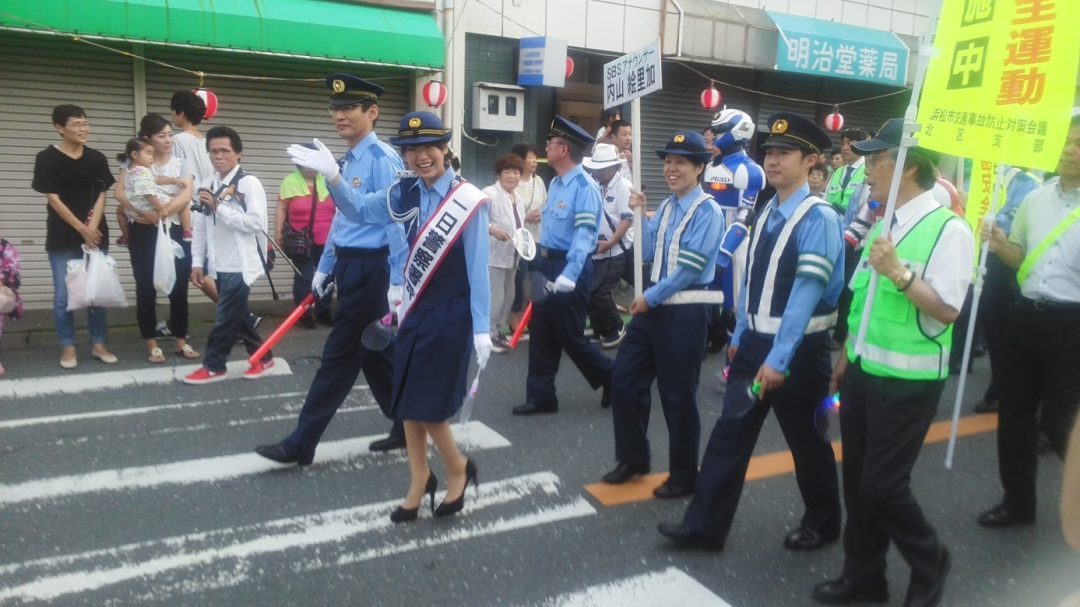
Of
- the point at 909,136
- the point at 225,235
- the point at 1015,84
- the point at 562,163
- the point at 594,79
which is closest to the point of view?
the point at 909,136

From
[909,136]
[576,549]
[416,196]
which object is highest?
[909,136]

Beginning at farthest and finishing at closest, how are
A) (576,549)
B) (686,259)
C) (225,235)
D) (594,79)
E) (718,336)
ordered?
1. (594,79)
2. (718,336)
3. (225,235)
4. (686,259)
5. (576,549)

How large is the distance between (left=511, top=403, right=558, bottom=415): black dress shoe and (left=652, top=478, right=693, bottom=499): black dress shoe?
1.64 metres

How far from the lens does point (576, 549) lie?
3961 millimetres

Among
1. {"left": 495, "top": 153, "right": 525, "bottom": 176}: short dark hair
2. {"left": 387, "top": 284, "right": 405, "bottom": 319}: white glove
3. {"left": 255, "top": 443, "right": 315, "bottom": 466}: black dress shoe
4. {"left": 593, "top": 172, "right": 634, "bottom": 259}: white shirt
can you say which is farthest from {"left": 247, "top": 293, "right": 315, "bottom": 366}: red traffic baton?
{"left": 593, "top": 172, "right": 634, "bottom": 259}: white shirt

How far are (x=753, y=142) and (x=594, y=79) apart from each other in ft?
11.0

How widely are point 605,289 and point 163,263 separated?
3.66 m

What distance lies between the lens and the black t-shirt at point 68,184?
267 inches

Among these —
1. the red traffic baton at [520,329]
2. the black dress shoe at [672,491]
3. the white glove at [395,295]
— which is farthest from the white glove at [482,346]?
the red traffic baton at [520,329]

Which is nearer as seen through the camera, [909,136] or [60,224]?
[909,136]

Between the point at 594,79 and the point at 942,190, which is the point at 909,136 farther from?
the point at 594,79

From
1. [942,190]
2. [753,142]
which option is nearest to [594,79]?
[753,142]

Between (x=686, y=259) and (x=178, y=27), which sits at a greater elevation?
(x=178, y=27)

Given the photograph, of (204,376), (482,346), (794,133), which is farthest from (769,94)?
(482,346)
